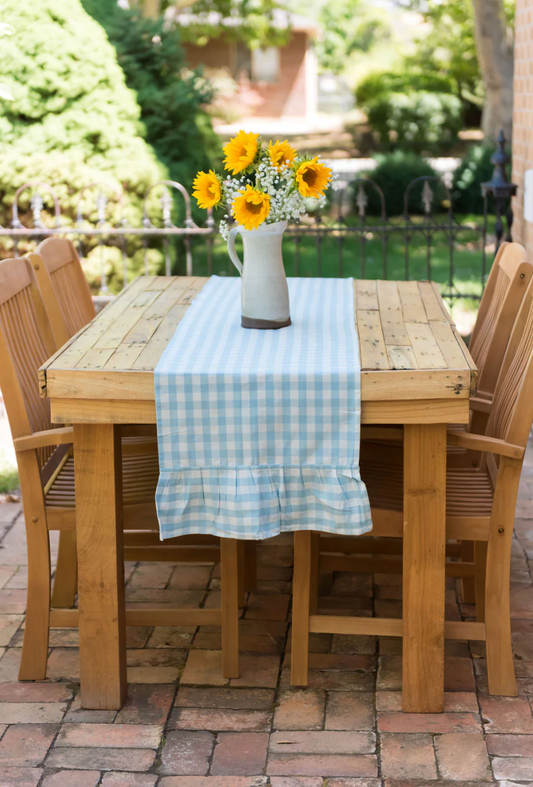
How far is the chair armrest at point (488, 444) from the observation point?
2256 mm

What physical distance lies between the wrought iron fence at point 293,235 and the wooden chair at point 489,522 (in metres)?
2.51

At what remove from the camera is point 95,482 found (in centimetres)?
224

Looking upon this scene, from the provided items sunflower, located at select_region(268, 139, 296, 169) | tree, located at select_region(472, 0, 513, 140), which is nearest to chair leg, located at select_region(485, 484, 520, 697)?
sunflower, located at select_region(268, 139, 296, 169)

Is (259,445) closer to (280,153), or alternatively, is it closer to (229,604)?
(229,604)

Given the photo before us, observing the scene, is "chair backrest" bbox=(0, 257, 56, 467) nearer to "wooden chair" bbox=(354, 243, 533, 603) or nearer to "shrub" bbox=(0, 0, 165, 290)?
"wooden chair" bbox=(354, 243, 533, 603)

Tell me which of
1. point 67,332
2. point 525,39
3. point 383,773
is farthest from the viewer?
point 525,39

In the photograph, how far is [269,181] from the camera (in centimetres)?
229

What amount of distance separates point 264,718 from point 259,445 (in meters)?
0.74

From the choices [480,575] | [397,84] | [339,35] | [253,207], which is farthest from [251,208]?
[339,35]

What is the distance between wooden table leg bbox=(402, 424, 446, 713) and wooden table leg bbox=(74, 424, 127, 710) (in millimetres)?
740

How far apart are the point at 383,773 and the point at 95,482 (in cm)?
98

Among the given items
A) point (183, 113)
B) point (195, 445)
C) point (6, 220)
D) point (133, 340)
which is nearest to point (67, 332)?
point (133, 340)

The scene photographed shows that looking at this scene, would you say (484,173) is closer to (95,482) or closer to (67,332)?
(67,332)

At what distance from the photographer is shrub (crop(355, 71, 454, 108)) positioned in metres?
17.3
